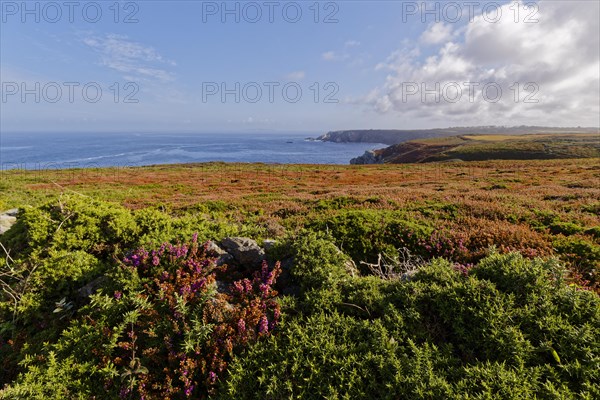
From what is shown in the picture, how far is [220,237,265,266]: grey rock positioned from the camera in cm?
576

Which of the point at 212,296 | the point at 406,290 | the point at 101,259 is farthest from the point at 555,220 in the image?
the point at 101,259

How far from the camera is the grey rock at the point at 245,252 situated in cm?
576

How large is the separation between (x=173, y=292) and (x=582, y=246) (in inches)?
419

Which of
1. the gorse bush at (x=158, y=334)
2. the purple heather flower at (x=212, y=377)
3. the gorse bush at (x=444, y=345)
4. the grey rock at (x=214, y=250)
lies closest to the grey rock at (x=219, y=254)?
the grey rock at (x=214, y=250)

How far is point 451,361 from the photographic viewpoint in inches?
144

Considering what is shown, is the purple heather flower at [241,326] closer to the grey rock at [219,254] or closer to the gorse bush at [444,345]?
the gorse bush at [444,345]

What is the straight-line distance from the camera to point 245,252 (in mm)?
5809

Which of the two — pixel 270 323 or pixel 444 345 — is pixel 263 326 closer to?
pixel 270 323

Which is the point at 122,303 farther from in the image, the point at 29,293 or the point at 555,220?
the point at 555,220

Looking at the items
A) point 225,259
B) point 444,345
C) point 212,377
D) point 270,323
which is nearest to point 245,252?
point 225,259

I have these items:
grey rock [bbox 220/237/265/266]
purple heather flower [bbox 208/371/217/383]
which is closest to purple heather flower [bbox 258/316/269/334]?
purple heather flower [bbox 208/371/217/383]

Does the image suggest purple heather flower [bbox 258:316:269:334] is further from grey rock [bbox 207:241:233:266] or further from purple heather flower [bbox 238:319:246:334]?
grey rock [bbox 207:241:233:266]

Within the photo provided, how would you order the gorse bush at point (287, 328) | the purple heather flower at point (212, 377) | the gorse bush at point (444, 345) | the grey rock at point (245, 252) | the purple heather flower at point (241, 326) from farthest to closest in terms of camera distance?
1. the grey rock at point (245, 252)
2. the purple heather flower at point (241, 326)
3. the purple heather flower at point (212, 377)
4. the gorse bush at point (287, 328)
5. the gorse bush at point (444, 345)

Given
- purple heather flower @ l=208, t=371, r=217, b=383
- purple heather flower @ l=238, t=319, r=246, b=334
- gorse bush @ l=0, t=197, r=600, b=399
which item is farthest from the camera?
purple heather flower @ l=238, t=319, r=246, b=334
